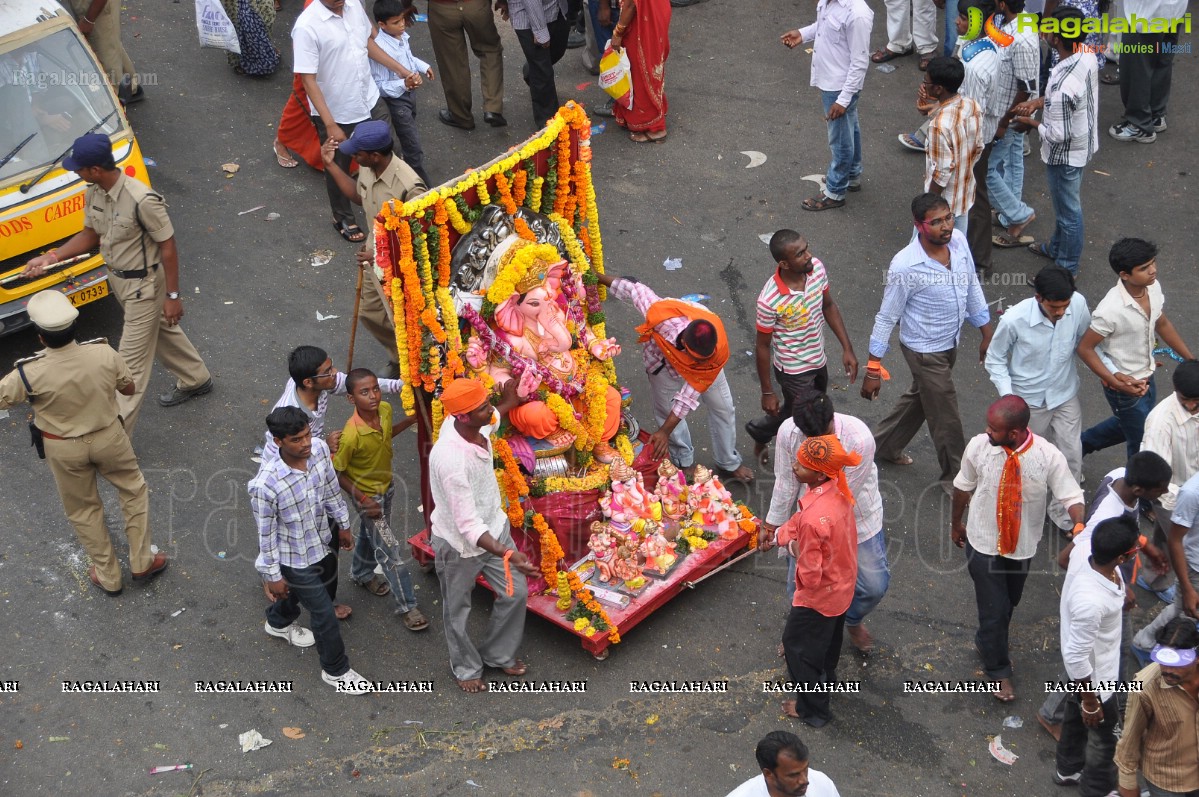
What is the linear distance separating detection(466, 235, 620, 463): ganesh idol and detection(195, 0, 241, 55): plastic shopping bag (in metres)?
5.99

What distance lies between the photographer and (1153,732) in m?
5.44

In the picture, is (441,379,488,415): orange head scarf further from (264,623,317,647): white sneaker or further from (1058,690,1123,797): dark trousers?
(1058,690,1123,797): dark trousers

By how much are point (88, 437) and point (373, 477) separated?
61.3 inches

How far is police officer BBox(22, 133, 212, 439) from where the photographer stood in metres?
7.85

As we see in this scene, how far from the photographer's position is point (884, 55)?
12.7 m

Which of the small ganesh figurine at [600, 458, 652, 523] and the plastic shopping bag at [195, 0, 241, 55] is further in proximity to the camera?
the plastic shopping bag at [195, 0, 241, 55]

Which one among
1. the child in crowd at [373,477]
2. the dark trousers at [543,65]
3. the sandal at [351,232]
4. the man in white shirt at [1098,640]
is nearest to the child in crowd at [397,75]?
the sandal at [351,232]

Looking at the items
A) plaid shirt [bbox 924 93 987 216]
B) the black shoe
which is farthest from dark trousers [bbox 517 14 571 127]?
plaid shirt [bbox 924 93 987 216]

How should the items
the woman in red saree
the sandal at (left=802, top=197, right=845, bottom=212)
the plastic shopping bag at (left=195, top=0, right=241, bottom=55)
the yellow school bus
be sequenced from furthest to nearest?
1. the plastic shopping bag at (left=195, top=0, right=241, bottom=55)
2. the woman in red saree
3. the sandal at (left=802, top=197, right=845, bottom=212)
4. the yellow school bus

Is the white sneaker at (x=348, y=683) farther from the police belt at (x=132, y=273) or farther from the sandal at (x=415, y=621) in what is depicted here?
the police belt at (x=132, y=273)

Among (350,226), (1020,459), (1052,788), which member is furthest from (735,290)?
(1052,788)

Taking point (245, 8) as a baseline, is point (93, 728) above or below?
below

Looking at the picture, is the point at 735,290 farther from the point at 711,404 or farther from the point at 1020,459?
the point at 1020,459

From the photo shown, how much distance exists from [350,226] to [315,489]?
4.45 metres
